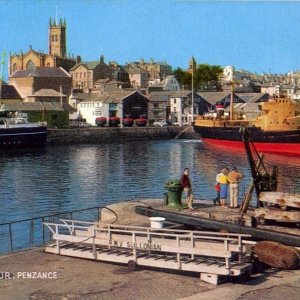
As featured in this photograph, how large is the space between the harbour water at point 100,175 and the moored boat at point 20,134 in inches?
210

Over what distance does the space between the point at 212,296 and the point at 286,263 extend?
2775mm

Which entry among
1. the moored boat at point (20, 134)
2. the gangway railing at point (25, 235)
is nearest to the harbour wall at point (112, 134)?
the moored boat at point (20, 134)

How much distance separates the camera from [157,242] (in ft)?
51.6

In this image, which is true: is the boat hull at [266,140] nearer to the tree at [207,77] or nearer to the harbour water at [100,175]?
the harbour water at [100,175]

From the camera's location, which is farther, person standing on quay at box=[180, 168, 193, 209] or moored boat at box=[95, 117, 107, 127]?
moored boat at box=[95, 117, 107, 127]

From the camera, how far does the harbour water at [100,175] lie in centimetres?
3928

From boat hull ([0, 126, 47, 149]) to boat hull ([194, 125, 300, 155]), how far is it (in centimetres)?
2610

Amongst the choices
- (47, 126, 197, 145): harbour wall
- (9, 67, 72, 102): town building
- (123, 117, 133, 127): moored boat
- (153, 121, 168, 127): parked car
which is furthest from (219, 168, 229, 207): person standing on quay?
(9, 67, 72, 102): town building

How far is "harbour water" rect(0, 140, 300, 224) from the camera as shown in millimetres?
39281

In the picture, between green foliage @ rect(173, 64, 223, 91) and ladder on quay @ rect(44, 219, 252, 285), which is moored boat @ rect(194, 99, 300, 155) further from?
green foliage @ rect(173, 64, 223, 91)

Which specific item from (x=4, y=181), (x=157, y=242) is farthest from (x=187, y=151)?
(x=157, y=242)

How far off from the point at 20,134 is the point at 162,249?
7863 cm

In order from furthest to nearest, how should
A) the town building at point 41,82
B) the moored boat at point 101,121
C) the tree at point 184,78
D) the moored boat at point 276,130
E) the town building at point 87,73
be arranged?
the tree at point 184,78
the town building at point 87,73
the town building at point 41,82
the moored boat at point 101,121
the moored boat at point 276,130

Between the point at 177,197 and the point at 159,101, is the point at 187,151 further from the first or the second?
the point at 177,197
